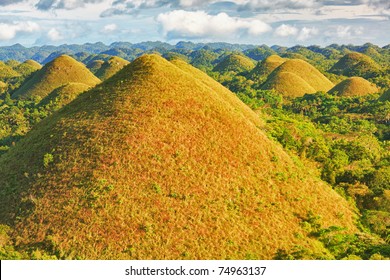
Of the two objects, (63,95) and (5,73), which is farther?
(5,73)

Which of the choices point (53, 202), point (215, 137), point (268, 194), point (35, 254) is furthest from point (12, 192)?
point (268, 194)

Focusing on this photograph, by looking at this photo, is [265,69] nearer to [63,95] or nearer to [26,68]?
[63,95]

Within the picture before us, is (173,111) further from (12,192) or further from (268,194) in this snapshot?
(12,192)

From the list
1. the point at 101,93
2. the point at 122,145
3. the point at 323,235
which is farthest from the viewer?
the point at 101,93

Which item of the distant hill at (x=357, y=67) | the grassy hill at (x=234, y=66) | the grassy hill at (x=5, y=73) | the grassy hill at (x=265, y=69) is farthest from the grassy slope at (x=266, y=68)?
the grassy hill at (x=5, y=73)

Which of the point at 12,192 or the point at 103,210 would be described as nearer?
the point at 103,210

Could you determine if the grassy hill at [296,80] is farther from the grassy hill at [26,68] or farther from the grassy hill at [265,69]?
the grassy hill at [26,68]

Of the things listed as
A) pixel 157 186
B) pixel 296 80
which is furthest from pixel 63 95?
pixel 296 80
